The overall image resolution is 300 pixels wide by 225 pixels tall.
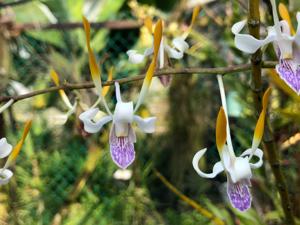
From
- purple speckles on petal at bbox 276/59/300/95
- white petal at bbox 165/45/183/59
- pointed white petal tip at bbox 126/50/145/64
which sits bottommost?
white petal at bbox 165/45/183/59

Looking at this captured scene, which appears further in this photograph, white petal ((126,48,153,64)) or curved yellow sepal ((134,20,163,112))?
white petal ((126,48,153,64))

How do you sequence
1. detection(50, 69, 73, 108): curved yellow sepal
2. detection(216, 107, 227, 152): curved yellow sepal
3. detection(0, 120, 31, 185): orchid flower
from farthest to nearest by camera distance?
detection(50, 69, 73, 108): curved yellow sepal → detection(0, 120, 31, 185): orchid flower → detection(216, 107, 227, 152): curved yellow sepal

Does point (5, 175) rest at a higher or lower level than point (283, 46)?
lower

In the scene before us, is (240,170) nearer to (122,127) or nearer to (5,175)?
(122,127)

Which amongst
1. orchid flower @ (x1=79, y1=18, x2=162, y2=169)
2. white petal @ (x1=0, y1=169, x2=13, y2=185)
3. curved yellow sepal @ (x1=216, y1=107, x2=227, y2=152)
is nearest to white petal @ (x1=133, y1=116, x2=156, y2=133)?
orchid flower @ (x1=79, y1=18, x2=162, y2=169)

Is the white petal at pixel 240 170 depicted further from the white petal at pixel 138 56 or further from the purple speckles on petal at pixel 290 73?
the white petal at pixel 138 56

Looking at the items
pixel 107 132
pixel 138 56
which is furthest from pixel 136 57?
pixel 107 132

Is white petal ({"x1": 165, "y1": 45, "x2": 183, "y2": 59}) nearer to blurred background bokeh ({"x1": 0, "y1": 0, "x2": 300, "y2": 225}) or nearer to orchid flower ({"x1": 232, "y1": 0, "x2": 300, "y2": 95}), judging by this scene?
orchid flower ({"x1": 232, "y1": 0, "x2": 300, "y2": 95})
